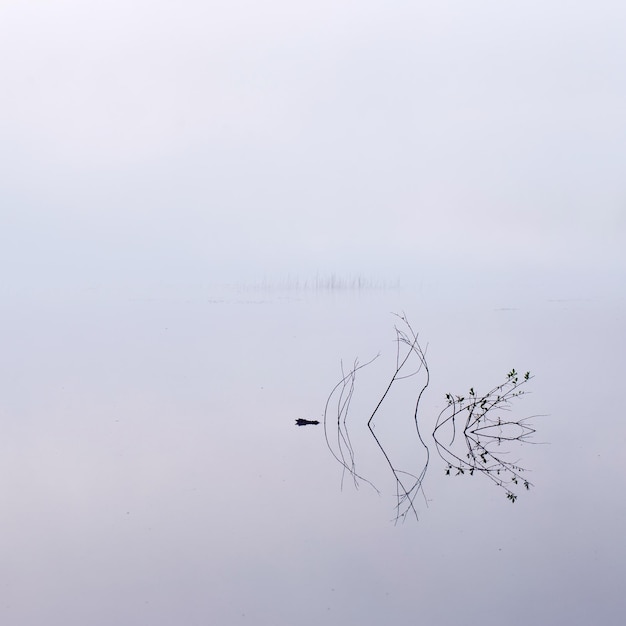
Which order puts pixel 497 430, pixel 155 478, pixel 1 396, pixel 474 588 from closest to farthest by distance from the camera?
pixel 474 588
pixel 155 478
pixel 497 430
pixel 1 396

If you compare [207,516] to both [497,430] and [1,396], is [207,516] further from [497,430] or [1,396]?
[1,396]

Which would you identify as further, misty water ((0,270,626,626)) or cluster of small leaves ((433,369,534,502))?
cluster of small leaves ((433,369,534,502))

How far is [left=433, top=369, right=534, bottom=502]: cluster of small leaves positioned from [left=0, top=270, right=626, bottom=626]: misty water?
0.38 ft

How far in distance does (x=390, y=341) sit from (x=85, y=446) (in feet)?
31.1

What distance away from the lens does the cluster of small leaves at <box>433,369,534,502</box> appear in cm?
587

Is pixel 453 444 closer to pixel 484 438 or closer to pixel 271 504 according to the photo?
pixel 484 438

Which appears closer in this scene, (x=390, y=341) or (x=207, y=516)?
(x=207, y=516)

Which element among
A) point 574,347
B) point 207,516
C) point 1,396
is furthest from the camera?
point 574,347

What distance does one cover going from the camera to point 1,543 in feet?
14.5

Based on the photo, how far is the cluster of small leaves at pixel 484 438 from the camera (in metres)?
5.87

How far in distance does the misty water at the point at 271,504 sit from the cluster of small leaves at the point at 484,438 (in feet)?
0.38

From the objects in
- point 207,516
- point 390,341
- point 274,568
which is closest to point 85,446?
point 207,516

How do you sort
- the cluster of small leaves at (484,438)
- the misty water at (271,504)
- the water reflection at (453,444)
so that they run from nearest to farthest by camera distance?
the misty water at (271,504)
the water reflection at (453,444)
the cluster of small leaves at (484,438)

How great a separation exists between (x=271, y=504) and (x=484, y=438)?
2.57 m
